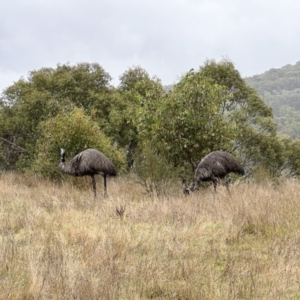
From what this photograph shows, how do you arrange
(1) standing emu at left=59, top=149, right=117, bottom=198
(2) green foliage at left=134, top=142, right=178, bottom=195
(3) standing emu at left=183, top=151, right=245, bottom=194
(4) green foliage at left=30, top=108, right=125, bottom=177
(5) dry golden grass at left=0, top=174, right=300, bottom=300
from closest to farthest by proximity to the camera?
(5) dry golden grass at left=0, top=174, right=300, bottom=300 → (3) standing emu at left=183, top=151, right=245, bottom=194 → (1) standing emu at left=59, top=149, right=117, bottom=198 → (2) green foliage at left=134, top=142, right=178, bottom=195 → (4) green foliage at left=30, top=108, right=125, bottom=177

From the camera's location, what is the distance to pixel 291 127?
64062 mm

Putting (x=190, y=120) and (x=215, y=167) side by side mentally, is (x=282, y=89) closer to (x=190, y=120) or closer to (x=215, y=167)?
(x=190, y=120)

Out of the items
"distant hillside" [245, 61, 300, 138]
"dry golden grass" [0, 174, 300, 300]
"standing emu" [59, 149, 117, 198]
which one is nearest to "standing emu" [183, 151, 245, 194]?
"dry golden grass" [0, 174, 300, 300]

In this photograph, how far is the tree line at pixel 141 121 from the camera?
42.8 feet

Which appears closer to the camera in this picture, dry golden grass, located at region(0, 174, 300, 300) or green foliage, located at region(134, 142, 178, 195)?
dry golden grass, located at region(0, 174, 300, 300)

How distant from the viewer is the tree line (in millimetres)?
13047

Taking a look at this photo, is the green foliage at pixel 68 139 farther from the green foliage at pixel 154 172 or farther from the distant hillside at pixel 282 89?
the distant hillside at pixel 282 89

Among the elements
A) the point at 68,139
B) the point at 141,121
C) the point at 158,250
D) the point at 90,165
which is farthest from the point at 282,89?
the point at 158,250

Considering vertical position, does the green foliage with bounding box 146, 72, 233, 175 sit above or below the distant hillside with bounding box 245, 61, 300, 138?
below

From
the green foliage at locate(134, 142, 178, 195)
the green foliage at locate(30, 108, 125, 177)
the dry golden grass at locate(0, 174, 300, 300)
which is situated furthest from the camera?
the green foliage at locate(30, 108, 125, 177)

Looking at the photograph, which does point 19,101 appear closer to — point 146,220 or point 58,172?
point 58,172

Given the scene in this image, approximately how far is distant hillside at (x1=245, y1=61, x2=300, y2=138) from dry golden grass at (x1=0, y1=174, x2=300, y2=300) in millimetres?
71399

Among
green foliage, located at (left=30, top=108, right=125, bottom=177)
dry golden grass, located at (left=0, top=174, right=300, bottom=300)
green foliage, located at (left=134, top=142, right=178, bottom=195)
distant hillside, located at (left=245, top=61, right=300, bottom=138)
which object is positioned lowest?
dry golden grass, located at (left=0, top=174, right=300, bottom=300)

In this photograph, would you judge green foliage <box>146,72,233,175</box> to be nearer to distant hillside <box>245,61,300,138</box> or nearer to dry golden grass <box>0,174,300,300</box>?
dry golden grass <box>0,174,300,300</box>
